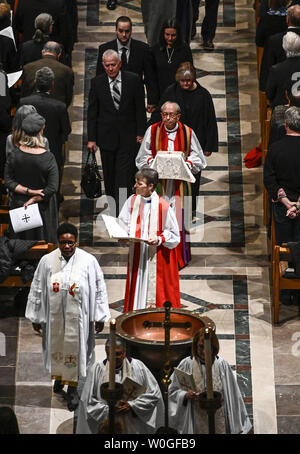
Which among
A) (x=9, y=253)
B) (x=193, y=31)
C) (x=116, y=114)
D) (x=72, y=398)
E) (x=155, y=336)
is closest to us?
(x=155, y=336)

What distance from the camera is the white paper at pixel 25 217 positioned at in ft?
38.0

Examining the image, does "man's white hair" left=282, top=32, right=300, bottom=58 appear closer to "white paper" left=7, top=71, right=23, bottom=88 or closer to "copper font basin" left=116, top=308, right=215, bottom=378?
"white paper" left=7, top=71, right=23, bottom=88

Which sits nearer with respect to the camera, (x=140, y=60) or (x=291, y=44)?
(x=291, y=44)

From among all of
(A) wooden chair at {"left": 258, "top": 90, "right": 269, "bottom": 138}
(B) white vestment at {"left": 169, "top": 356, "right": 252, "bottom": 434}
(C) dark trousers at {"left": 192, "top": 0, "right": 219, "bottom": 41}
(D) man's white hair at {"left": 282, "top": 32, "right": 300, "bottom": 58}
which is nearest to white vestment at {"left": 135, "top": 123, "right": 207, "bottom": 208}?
(D) man's white hair at {"left": 282, "top": 32, "right": 300, "bottom": 58}

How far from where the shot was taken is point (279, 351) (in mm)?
11258

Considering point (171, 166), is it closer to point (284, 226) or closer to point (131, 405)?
point (284, 226)

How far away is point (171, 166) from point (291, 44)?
2049mm

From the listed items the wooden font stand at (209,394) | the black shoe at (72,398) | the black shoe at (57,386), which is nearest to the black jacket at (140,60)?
the black shoe at (57,386)

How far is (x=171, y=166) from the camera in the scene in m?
12.2

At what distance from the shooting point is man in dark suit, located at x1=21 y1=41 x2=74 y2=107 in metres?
13.2

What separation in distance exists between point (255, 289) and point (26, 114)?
2.99 m

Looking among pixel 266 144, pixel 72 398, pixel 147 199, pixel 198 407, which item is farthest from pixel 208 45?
pixel 198 407

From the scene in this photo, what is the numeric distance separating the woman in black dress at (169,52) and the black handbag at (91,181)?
135 centimetres
